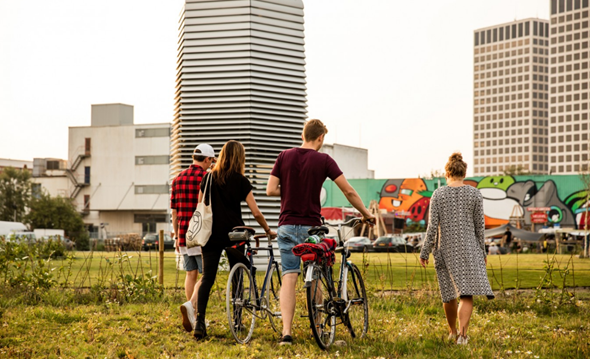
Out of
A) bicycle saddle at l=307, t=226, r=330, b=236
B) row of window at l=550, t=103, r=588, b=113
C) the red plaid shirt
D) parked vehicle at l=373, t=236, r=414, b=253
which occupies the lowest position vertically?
parked vehicle at l=373, t=236, r=414, b=253

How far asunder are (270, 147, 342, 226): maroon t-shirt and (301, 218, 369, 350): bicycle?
22 cm

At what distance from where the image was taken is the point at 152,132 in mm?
77625

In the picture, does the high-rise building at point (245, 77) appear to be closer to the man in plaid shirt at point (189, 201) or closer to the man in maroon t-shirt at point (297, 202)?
the man in plaid shirt at point (189, 201)

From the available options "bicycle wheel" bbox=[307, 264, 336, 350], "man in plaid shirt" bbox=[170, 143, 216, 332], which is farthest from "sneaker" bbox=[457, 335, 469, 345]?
"man in plaid shirt" bbox=[170, 143, 216, 332]

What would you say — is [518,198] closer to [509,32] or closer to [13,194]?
[13,194]

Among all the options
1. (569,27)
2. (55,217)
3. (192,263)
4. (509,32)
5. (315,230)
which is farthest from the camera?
(509,32)

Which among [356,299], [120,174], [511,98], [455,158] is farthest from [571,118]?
[356,299]

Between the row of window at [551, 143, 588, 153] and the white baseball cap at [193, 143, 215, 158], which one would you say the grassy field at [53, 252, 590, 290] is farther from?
the row of window at [551, 143, 588, 153]

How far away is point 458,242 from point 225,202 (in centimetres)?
225

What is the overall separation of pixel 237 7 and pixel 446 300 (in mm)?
11014

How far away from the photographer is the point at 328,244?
19.3 ft

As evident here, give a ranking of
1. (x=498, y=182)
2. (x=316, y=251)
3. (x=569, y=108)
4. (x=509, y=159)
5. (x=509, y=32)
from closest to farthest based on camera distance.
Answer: (x=316, y=251) → (x=498, y=182) → (x=569, y=108) → (x=509, y=159) → (x=509, y=32)

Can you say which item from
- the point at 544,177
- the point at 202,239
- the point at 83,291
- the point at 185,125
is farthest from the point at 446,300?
the point at 544,177

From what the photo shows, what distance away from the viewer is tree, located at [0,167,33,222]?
221 ft
